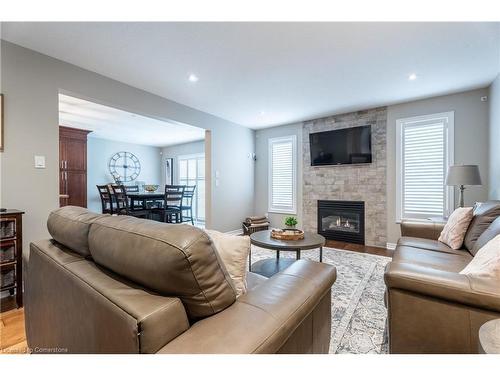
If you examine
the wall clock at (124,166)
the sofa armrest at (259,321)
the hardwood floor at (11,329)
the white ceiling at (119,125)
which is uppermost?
the white ceiling at (119,125)

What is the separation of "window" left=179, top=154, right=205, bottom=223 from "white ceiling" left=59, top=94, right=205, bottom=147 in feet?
1.92

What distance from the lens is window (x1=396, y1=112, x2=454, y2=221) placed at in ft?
11.4

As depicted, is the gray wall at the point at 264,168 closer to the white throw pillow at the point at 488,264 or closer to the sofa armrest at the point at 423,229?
the sofa armrest at the point at 423,229

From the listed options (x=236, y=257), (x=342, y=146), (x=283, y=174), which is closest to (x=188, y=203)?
(x=283, y=174)

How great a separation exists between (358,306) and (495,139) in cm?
278

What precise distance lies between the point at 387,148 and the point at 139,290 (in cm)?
425

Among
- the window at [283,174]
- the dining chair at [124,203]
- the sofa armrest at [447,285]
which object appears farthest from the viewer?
the window at [283,174]

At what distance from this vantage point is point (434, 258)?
1931 millimetres

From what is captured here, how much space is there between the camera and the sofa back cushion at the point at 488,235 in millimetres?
1762

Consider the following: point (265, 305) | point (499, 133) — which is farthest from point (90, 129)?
point (499, 133)

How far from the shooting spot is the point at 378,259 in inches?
131

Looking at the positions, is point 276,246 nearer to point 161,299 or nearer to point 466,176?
→ point 161,299

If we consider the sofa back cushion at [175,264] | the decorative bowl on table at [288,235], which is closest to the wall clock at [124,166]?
the decorative bowl on table at [288,235]

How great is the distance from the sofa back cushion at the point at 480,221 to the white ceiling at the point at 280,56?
4.97ft
